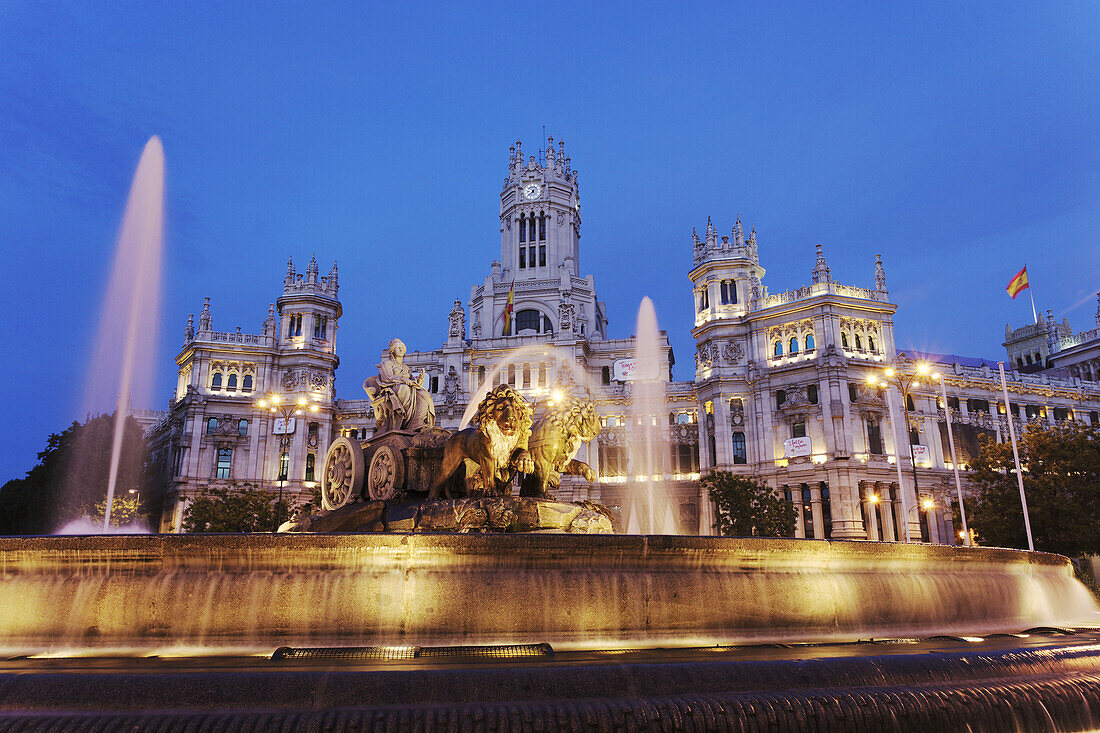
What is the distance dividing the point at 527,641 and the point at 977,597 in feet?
24.9

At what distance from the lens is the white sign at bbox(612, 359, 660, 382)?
7012 cm

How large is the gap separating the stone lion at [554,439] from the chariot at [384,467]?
205 centimetres

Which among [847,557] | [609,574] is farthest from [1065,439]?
[609,574]

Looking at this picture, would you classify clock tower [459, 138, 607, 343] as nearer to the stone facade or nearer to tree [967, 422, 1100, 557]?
the stone facade

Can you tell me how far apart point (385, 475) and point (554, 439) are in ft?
10.9

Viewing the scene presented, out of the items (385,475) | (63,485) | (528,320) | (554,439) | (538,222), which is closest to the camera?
(554,439)

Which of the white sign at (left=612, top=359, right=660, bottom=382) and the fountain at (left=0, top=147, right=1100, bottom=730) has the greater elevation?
the white sign at (left=612, top=359, right=660, bottom=382)

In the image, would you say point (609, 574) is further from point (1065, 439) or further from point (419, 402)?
point (1065, 439)

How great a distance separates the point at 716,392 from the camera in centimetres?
6291

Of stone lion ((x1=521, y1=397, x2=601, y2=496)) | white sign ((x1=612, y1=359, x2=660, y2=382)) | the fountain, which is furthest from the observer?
white sign ((x1=612, y1=359, x2=660, y2=382))

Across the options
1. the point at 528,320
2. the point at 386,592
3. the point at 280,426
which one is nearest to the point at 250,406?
the point at 280,426

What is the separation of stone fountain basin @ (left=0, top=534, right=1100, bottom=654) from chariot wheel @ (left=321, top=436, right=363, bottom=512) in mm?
5380

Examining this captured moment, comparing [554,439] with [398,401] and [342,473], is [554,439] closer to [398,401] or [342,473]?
[398,401]

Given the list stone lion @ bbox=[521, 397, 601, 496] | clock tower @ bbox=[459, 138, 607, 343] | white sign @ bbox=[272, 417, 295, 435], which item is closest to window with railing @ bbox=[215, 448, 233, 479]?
white sign @ bbox=[272, 417, 295, 435]
